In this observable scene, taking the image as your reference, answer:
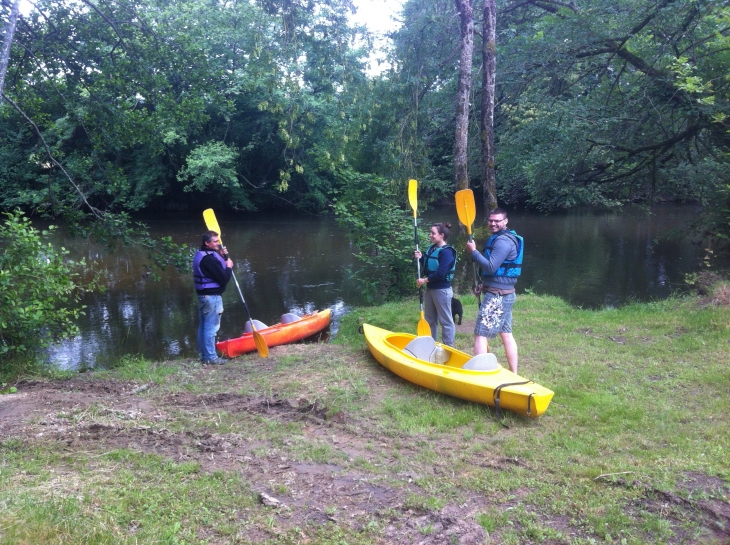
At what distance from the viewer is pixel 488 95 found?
841 centimetres

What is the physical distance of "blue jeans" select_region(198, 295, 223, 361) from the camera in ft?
19.9

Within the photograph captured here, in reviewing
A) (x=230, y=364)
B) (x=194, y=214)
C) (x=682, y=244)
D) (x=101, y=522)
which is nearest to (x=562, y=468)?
(x=101, y=522)

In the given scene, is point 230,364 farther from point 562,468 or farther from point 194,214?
point 194,214

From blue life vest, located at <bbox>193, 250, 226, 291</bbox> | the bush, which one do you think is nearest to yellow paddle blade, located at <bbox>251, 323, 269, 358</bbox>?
blue life vest, located at <bbox>193, 250, 226, 291</bbox>

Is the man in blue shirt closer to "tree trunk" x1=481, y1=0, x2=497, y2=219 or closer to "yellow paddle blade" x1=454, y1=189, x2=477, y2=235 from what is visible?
"yellow paddle blade" x1=454, y1=189, x2=477, y2=235

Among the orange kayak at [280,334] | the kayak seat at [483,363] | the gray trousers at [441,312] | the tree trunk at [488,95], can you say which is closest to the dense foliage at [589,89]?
the tree trunk at [488,95]

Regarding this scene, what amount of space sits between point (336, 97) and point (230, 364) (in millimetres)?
3585

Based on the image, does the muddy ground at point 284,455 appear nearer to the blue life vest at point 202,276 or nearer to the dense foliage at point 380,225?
the blue life vest at point 202,276

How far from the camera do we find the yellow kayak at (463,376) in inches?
155

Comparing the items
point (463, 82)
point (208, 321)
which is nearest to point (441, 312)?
A: point (208, 321)

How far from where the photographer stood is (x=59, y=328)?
259 inches

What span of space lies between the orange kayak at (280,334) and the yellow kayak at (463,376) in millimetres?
1890

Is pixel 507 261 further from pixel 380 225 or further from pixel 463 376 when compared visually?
pixel 380 225

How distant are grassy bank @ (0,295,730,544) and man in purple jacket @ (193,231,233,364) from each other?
0.68 metres
